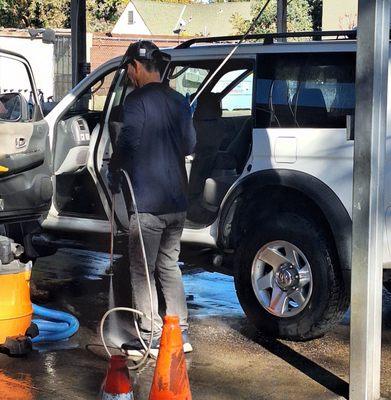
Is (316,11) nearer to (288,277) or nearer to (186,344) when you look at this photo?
(288,277)

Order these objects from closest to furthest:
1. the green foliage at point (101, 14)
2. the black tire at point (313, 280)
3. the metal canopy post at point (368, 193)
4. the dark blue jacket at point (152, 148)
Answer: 1. the metal canopy post at point (368, 193)
2. the dark blue jacket at point (152, 148)
3. the black tire at point (313, 280)
4. the green foliage at point (101, 14)

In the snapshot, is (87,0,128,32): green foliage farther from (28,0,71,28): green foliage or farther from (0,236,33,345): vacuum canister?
(0,236,33,345): vacuum canister

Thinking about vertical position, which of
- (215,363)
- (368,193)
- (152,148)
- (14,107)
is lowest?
(215,363)

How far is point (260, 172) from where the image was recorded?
20.4 ft

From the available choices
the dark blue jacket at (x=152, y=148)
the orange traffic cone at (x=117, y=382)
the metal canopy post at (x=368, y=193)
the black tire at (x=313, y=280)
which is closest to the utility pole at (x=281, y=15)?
the black tire at (x=313, y=280)

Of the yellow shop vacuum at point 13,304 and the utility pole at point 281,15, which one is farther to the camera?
the utility pole at point 281,15

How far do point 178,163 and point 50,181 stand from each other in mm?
1998

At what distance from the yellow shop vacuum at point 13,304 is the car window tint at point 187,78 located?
7.60 feet

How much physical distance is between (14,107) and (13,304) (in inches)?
86.3

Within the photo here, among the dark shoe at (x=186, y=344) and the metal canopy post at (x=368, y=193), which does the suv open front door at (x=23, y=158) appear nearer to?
the dark shoe at (x=186, y=344)

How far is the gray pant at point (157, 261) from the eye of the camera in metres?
5.61

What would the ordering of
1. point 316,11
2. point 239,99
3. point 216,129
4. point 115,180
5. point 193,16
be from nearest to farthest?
point 115,180 → point 239,99 → point 216,129 → point 316,11 → point 193,16

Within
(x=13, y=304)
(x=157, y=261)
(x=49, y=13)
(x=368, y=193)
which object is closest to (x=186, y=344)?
(x=157, y=261)

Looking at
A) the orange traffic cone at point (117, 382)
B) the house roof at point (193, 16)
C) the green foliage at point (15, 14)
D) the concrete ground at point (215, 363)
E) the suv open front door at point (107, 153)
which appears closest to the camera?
the orange traffic cone at point (117, 382)
